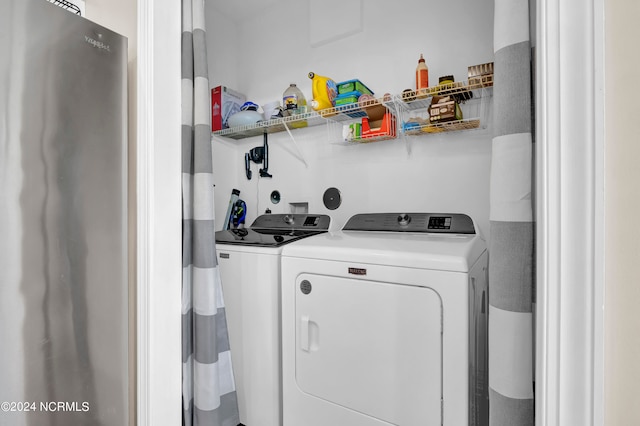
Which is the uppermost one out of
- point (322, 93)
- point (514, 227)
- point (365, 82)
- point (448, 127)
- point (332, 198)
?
point (365, 82)

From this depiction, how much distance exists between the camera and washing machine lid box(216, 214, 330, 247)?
1.68 meters

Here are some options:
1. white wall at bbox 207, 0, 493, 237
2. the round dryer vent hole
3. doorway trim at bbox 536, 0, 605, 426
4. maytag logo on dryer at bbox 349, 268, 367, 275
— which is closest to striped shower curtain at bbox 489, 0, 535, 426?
doorway trim at bbox 536, 0, 605, 426

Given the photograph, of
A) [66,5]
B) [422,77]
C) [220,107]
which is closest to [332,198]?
[422,77]

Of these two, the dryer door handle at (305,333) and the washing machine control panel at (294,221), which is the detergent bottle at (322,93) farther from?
the dryer door handle at (305,333)

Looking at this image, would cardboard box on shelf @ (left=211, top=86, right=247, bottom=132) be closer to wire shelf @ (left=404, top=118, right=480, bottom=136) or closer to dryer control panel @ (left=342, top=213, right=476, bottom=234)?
dryer control panel @ (left=342, top=213, right=476, bottom=234)

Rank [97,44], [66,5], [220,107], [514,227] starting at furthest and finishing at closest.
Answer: [220,107]
[66,5]
[97,44]
[514,227]

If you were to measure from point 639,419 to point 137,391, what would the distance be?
142 cm

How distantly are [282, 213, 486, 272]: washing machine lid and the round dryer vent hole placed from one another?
52 cm

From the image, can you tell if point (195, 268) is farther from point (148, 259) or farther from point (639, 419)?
point (639, 419)

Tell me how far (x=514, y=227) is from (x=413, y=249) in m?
0.50

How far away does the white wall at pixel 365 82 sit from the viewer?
73.5 inches

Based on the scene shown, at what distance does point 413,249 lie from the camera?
1.24 meters

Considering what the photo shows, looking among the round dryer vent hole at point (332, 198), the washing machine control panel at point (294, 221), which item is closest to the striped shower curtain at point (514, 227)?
the washing machine control panel at point (294, 221)

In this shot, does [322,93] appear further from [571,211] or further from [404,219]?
[571,211]
